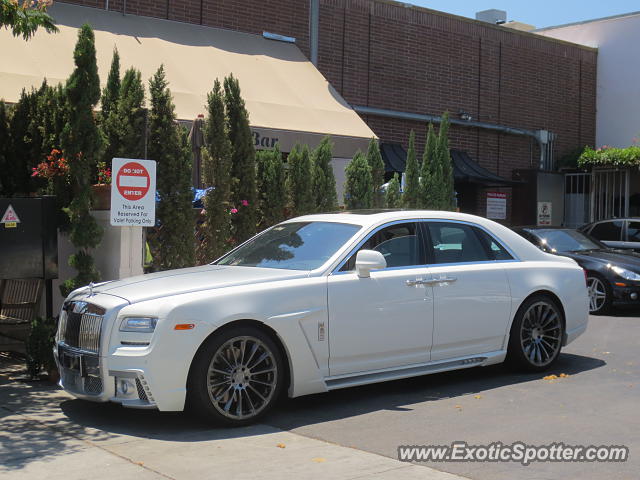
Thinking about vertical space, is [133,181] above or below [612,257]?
above

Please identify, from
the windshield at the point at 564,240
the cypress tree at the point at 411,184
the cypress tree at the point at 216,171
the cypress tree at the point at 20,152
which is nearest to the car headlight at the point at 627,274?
the windshield at the point at 564,240

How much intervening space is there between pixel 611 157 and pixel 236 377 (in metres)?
17.7

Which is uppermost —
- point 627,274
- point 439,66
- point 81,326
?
point 439,66

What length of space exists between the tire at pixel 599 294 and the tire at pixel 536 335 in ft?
16.4

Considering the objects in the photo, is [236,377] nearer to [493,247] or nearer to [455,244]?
[455,244]

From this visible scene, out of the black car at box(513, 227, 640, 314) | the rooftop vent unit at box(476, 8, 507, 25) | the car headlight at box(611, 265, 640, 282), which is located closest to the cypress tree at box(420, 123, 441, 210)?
the black car at box(513, 227, 640, 314)

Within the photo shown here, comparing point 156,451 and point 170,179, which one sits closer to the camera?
point 156,451

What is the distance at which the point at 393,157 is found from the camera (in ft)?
60.4

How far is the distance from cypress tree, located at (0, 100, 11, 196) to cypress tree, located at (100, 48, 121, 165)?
1.29 m

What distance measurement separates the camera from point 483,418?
242 inches

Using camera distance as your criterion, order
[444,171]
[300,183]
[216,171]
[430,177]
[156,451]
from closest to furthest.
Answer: [156,451] < [216,171] < [300,183] < [430,177] < [444,171]

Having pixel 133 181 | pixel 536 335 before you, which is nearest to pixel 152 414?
pixel 133 181

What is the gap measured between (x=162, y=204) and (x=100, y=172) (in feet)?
3.79

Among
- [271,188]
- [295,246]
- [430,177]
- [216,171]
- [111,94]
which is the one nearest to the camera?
[295,246]
